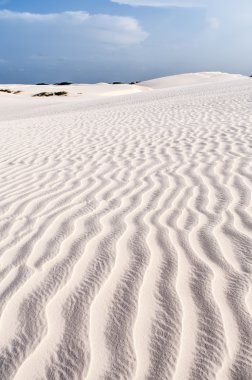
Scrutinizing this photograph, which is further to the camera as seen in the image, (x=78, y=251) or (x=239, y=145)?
(x=239, y=145)

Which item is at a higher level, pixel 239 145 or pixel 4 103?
pixel 239 145

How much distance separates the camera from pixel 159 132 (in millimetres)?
9242

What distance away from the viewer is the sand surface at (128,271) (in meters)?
1.91

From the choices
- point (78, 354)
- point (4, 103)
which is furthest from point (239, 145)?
point (4, 103)

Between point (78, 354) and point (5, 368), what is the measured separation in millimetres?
316

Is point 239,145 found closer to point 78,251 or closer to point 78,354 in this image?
point 78,251

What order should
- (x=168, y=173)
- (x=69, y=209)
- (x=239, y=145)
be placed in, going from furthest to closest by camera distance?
(x=239, y=145) < (x=168, y=173) < (x=69, y=209)

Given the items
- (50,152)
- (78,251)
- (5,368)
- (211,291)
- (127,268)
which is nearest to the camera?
(5,368)

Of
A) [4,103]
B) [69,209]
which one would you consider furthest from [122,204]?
[4,103]

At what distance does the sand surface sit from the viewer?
191 centimetres

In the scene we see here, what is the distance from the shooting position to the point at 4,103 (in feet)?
94.9

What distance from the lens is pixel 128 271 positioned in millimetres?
2711

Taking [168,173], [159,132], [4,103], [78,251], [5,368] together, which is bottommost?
[4,103]

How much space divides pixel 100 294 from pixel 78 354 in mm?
518
